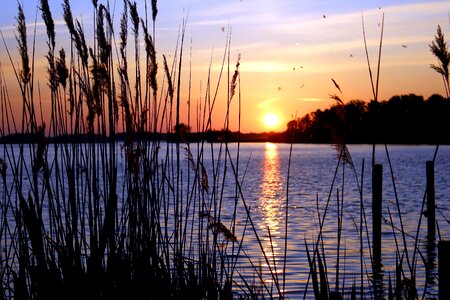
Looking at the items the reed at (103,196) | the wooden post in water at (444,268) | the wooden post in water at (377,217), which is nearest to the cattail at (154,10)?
the reed at (103,196)

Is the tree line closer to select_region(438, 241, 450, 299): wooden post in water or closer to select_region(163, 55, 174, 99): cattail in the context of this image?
select_region(438, 241, 450, 299): wooden post in water

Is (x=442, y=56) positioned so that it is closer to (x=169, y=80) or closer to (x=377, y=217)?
(x=169, y=80)

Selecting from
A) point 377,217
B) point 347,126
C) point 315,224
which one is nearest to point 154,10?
point 347,126

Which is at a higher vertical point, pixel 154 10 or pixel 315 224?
pixel 154 10

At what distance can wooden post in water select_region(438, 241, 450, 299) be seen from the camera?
2.89 meters

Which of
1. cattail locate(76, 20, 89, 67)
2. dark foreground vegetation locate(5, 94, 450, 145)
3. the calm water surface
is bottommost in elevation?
the calm water surface

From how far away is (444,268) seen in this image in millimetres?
2922

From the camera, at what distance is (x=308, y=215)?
1862 cm

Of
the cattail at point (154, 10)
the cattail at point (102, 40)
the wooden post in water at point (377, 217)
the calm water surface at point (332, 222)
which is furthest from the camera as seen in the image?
the wooden post in water at point (377, 217)

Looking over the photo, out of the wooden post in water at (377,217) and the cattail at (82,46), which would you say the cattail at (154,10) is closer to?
the cattail at (82,46)

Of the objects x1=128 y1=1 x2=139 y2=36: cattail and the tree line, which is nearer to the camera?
the tree line

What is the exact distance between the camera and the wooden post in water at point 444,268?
2893mm

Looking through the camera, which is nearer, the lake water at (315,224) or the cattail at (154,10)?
the cattail at (154,10)

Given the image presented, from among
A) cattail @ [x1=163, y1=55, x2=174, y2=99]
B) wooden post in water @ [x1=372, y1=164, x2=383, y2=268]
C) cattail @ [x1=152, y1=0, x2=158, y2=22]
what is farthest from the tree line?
wooden post in water @ [x1=372, y1=164, x2=383, y2=268]
